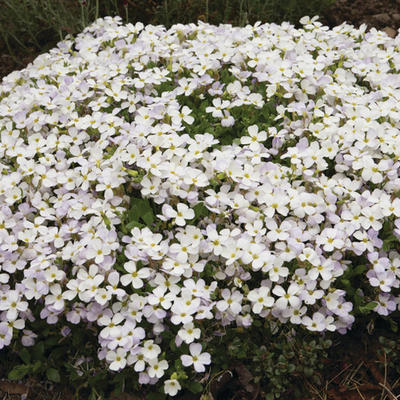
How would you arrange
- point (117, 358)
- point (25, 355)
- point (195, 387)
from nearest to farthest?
point (117, 358)
point (195, 387)
point (25, 355)

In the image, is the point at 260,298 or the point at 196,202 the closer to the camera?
the point at 260,298

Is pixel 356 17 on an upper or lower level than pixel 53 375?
upper

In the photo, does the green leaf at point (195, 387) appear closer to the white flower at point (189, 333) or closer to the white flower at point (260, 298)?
the white flower at point (189, 333)

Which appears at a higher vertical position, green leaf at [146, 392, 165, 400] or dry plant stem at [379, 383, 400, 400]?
green leaf at [146, 392, 165, 400]

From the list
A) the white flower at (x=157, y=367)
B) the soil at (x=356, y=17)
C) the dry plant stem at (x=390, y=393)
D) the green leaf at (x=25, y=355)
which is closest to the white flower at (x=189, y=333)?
the white flower at (x=157, y=367)

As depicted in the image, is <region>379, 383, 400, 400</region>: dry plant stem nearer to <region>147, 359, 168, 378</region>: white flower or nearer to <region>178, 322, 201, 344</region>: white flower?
<region>178, 322, 201, 344</region>: white flower

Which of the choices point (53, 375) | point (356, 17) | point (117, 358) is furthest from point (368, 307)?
point (356, 17)

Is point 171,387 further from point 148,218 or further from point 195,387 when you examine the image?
point 148,218

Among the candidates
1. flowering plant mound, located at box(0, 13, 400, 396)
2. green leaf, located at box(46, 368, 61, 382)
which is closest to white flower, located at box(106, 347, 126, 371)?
flowering plant mound, located at box(0, 13, 400, 396)
